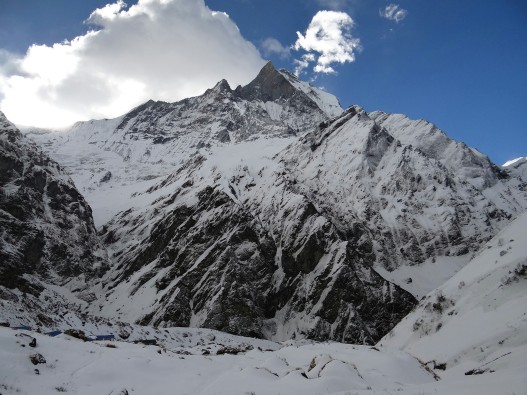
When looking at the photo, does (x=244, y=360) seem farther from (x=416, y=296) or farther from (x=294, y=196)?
(x=294, y=196)

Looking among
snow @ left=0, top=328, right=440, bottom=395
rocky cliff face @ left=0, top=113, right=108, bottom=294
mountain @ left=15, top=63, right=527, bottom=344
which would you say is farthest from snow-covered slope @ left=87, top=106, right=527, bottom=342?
snow @ left=0, top=328, right=440, bottom=395

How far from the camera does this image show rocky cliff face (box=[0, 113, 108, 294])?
486 feet

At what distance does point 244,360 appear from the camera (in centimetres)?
3781

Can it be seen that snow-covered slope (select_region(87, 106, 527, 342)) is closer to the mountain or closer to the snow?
the mountain

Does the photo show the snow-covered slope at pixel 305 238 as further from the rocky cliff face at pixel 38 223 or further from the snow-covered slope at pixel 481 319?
the snow-covered slope at pixel 481 319

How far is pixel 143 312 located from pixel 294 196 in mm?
58112

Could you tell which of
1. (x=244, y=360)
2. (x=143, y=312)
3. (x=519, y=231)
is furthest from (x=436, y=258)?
(x=244, y=360)

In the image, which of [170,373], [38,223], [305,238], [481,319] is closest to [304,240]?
[305,238]

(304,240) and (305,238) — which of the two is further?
(305,238)

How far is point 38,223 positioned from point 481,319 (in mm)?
161075

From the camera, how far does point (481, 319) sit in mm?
33469

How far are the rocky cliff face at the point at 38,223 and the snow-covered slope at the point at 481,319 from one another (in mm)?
119634

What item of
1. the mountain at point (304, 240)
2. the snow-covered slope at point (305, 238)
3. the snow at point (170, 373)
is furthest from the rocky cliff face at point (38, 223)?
the snow at point (170, 373)

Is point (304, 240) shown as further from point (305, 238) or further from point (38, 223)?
point (38, 223)
